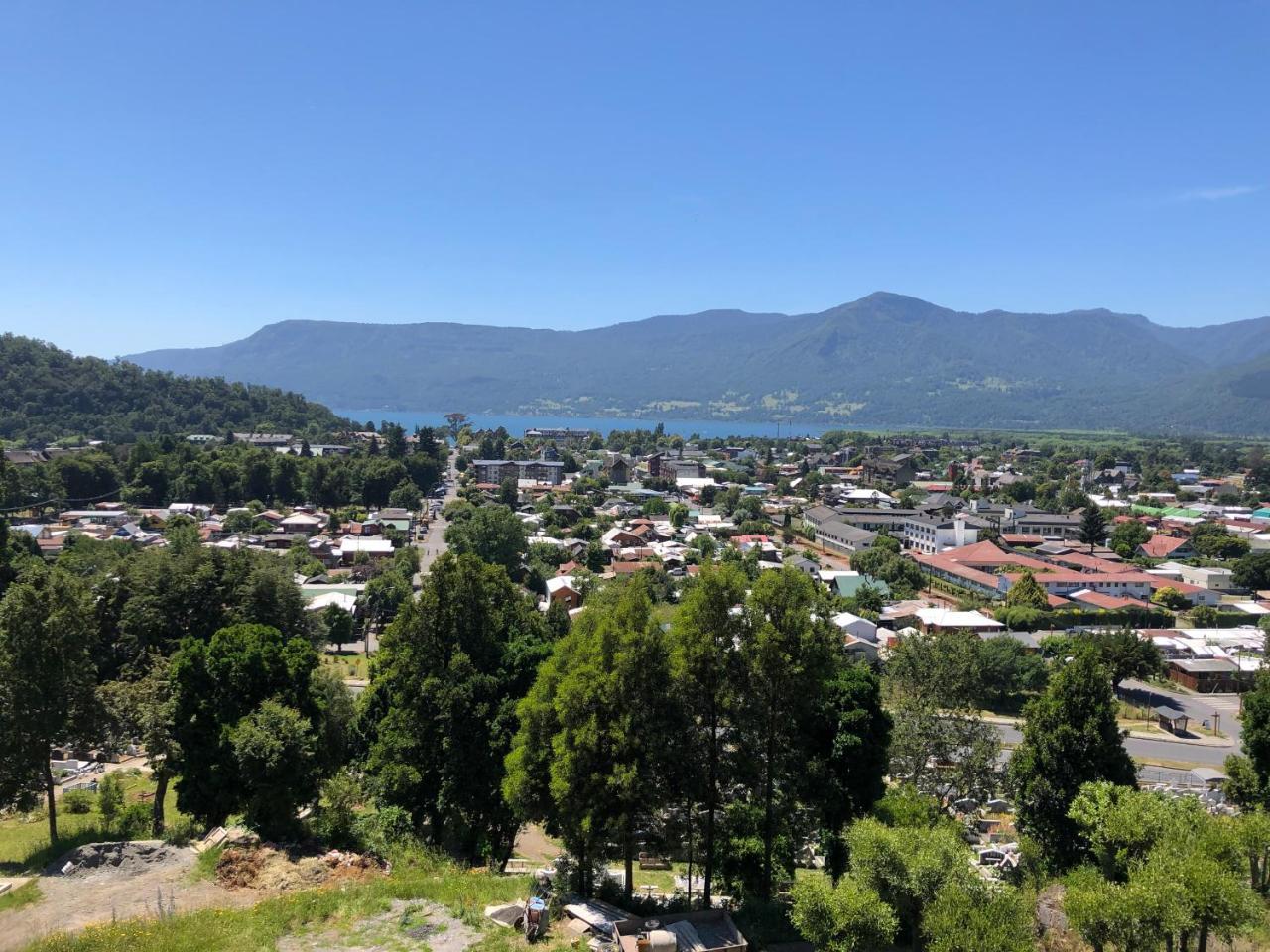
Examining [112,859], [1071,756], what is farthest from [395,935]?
[1071,756]

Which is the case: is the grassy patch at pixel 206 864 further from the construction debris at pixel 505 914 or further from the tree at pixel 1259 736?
the tree at pixel 1259 736

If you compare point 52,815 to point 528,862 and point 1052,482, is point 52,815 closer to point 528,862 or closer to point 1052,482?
point 528,862

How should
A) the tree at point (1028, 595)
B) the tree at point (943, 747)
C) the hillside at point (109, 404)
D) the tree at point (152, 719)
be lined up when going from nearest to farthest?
1. the tree at point (152, 719)
2. the tree at point (943, 747)
3. the tree at point (1028, 595)
4. the hillside at point (109, 404)

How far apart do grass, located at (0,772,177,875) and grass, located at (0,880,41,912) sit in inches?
39.1

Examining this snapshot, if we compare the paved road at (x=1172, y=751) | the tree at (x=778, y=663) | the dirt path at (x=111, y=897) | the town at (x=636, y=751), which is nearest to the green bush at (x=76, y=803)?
the town at (x=636, y=751)

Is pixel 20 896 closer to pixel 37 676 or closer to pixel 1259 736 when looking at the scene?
pixel 37 676

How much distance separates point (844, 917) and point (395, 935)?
14.2 ft

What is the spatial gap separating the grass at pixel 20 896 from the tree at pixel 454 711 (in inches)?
152

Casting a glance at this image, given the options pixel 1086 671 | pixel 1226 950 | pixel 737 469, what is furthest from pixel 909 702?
pixel 737 469

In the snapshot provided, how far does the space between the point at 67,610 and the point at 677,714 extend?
27.5ft

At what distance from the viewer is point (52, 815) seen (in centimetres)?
1079

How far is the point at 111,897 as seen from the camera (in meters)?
8.63

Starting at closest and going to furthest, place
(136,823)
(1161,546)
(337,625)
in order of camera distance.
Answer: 1. (136,823)
2. (337,625)
3. (1161,546)

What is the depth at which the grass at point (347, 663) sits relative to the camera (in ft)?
78.7
